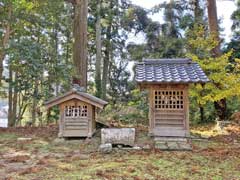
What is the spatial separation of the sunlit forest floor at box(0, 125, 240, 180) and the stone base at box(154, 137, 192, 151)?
0.23 metres

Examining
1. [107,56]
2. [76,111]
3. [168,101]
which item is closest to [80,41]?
[76,111]

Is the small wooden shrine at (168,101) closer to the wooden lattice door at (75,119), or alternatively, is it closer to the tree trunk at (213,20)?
the wooden lattice door at (75,119)

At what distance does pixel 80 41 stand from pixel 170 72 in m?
4.36

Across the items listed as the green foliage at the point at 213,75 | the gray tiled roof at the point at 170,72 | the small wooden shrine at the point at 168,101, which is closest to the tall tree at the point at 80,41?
the gray tiled roof at the point at 170,72

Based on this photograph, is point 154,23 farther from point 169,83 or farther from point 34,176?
point 34,176

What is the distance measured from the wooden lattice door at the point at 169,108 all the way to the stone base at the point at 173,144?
0.44 meters

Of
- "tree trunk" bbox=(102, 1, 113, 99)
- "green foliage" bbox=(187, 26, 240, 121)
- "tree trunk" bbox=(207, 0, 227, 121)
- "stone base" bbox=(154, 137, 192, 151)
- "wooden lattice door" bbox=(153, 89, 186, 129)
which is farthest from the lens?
"tree trunk" bbox=(102, 1, 113, 99)

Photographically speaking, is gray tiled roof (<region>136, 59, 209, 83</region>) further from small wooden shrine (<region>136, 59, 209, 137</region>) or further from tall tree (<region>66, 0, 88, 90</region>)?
tall tree (<region>66, 0, 88, 90</region>)

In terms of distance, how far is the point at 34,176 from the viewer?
4574mm

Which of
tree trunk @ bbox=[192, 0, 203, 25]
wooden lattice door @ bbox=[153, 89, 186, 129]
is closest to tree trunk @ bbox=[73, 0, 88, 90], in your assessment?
wooden lattice door @ bbox=[153, 89, 186, 129]

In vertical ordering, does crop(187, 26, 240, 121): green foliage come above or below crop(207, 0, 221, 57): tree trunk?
below

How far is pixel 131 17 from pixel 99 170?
532 inches

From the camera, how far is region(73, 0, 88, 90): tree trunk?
36.8ft

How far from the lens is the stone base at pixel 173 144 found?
274 inches
